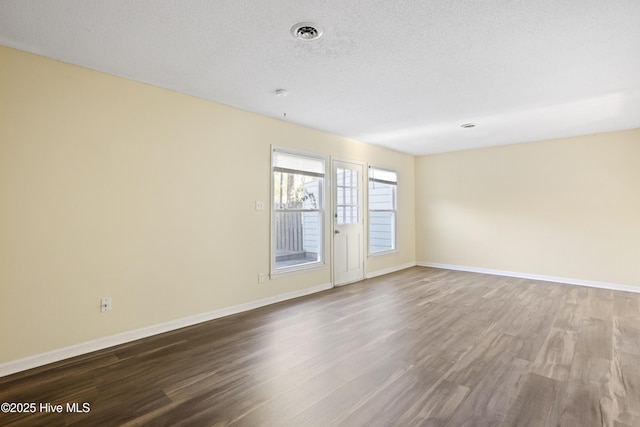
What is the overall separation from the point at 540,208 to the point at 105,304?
6.51 meters

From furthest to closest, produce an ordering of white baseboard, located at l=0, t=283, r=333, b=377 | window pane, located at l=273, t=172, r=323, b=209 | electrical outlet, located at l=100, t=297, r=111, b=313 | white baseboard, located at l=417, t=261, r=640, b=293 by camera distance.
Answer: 1. white baseboard, located at l=417, t=261, r=640, b=293
2. window pane, located at l=273, t=172, r=323, b=209
3. electrical outlet, located at l=100, t=297, r=111, b=313
4. white baseboard, located at l=0, t=283, r=333, b=377

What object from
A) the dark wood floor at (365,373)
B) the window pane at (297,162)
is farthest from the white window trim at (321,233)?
the dark wood floor at (365,373)

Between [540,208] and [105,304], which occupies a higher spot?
[540,208]

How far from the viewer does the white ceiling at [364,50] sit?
1944mm

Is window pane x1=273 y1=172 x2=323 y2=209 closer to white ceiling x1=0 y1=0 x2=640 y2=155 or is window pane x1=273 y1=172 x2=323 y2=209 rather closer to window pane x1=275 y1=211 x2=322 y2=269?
window pane x1=275 y1=211 x2=322 y2=269

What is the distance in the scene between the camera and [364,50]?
2426mm

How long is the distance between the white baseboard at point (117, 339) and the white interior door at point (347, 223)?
139 cm

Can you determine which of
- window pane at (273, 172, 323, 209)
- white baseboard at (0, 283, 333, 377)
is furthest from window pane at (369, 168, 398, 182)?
white baseboard at (0, 283, 333, 377)

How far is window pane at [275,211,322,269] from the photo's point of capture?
14.0 ft

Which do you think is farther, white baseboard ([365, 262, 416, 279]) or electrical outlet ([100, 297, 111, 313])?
white baseboard ([365, 262, 416, 279])

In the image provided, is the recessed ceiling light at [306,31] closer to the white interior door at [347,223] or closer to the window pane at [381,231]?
the white interior door at [347,223]

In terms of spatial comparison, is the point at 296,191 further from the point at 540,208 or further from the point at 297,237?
the point at 540,208

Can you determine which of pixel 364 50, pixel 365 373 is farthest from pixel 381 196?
pixel 365 373

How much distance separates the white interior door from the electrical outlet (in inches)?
122
